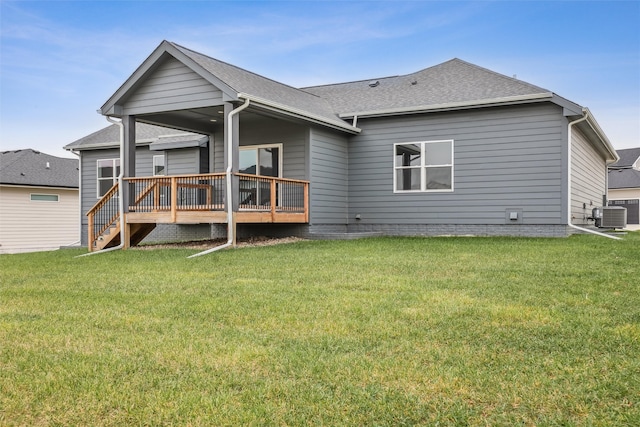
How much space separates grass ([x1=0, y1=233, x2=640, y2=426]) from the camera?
2686 millimetres

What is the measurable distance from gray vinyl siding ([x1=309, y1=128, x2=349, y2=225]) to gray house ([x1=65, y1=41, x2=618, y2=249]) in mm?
40

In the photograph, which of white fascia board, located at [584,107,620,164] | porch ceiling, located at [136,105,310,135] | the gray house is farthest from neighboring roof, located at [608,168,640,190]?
porch ceiling, located at [136,105,310,135]

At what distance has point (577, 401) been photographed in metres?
2.71

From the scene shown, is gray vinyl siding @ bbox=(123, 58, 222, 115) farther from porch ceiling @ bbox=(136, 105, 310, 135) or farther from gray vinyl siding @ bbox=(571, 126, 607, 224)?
gray vinyl siding @ bbox=(571, 126, 607, 224)

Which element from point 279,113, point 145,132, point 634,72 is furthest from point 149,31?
point 634,72

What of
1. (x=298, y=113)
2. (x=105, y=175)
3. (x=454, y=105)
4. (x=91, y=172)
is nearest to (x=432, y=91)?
(x=454, y=105)

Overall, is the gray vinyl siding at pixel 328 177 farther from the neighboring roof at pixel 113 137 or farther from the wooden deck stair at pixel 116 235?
the neighboring roof at pixel 113 137

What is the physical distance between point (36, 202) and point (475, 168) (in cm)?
1864

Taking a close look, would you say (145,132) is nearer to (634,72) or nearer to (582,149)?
(582,149)

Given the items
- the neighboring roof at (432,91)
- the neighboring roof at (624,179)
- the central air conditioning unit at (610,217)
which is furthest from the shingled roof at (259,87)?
the neighboring roof at (624,179)

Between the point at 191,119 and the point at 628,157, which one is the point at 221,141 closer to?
the point at 191,119

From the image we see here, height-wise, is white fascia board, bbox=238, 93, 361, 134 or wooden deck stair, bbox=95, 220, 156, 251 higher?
white fascia board, bbox=238, 93, 361, 134

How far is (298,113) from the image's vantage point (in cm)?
1241

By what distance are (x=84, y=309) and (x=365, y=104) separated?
10.9 meters
